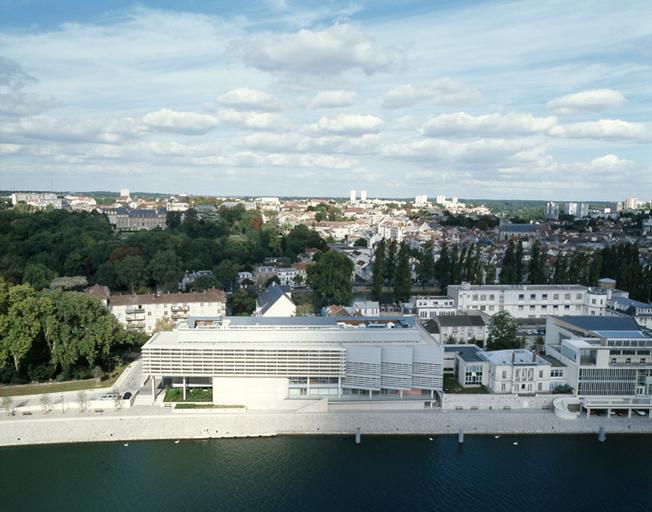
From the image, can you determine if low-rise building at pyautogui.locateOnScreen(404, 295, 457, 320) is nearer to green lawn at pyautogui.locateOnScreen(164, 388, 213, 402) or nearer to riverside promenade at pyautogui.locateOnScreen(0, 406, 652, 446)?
riverside promenade at pyautogui.locateOnScreen(0, 406, 652, 446)

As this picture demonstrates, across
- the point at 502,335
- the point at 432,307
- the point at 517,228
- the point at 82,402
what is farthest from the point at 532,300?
Answer: the point at 517,228

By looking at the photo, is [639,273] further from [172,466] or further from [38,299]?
[38,299]

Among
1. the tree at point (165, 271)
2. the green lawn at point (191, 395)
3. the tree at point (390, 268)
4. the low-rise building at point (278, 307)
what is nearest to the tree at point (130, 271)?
the tree at point (165, 271)

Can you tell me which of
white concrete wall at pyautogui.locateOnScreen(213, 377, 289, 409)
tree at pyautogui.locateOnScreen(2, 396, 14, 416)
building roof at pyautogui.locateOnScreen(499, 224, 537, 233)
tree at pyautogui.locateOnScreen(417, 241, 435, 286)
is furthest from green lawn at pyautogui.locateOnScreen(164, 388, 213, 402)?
building roof at pyautogui.locateOnScreen(499, 224, 537, 233)

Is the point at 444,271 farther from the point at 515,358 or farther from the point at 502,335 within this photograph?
the point at 515,358

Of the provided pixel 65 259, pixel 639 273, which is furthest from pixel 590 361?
pixel 65 259

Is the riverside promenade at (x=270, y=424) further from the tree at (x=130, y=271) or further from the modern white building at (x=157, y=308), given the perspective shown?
the tree at (x=130, y=271)
